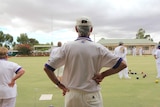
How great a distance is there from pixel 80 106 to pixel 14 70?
1.81 meters

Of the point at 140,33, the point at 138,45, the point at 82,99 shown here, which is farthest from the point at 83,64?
the point at 140,33

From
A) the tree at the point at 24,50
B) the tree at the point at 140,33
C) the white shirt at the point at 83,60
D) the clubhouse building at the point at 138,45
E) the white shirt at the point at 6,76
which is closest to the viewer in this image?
the white shirt at the point at 83,60

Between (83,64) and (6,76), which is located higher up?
(83,64)

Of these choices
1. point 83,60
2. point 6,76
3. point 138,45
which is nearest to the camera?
point 83,60

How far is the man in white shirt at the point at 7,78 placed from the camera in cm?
441

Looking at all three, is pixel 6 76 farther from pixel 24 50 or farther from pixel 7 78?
pixel 24 50

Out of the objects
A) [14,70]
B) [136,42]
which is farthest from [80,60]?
[136,42]

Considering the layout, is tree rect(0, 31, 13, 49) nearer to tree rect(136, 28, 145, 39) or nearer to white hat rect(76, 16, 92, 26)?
tree rect(136, 28, 145, 39)

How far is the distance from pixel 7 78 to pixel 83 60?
1.96 m

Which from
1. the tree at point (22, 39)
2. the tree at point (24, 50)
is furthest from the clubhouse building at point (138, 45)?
the tree at point (22, 39)

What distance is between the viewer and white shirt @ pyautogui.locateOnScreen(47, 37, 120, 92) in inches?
119

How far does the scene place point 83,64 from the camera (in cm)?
305

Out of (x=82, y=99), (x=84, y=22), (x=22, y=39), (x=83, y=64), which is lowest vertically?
(x=82, y=99)

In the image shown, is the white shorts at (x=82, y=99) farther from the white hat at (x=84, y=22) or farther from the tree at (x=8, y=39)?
the tree at (x=8, y=39)
